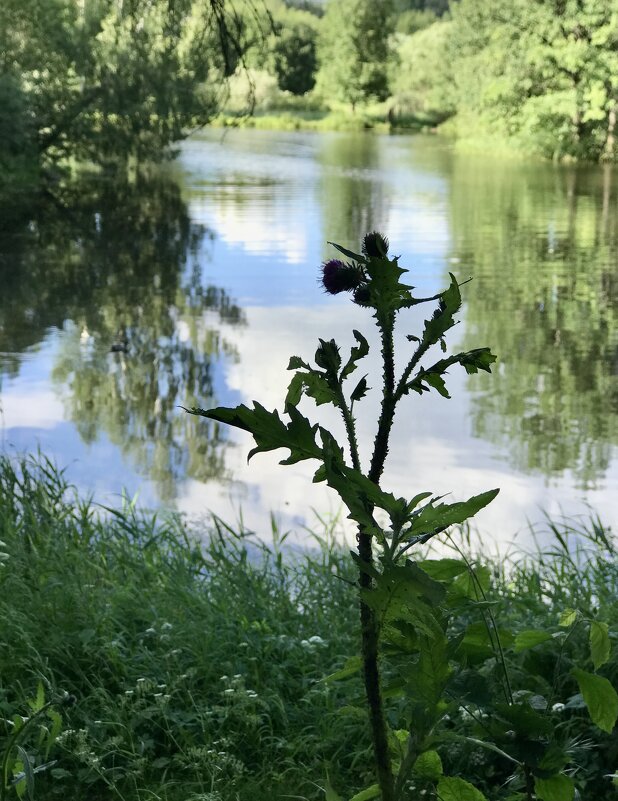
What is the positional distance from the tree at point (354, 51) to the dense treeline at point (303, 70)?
0.09 m

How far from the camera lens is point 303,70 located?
64.5 metres

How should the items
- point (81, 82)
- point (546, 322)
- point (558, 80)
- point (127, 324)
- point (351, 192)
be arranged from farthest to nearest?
point (558, 80) < point (351, 192) < point (81, 82) < point (546, 322) < point (127, 324)

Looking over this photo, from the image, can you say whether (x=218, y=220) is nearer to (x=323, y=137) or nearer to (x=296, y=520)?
(x=296, y=520)

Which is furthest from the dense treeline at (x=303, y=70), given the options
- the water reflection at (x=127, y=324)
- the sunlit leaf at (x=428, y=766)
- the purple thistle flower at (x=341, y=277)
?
the sunlit leaf at (x=428, y=766)

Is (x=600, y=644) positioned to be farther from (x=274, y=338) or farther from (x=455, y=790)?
(x=274, y=338)

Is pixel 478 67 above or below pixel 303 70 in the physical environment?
below

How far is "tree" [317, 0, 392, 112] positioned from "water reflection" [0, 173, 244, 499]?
1754 inches

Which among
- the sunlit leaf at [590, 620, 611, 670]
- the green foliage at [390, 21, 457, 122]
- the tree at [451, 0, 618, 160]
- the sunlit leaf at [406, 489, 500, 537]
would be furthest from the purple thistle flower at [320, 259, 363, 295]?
the green foliage at [390, 21, 457, 122]

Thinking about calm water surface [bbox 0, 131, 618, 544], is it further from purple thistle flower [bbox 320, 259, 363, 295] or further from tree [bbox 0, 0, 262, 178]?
purple thistle flower [bbox 320, 259, 363, 295]

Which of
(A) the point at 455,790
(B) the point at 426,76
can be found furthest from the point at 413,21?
(A) the point at 455,790

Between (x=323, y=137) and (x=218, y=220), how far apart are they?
29.5 meters

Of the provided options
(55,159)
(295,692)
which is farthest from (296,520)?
(55,159)

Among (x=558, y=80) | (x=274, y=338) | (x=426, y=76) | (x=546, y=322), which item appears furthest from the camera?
(x=426, y=76)

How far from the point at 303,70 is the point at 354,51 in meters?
3.29
